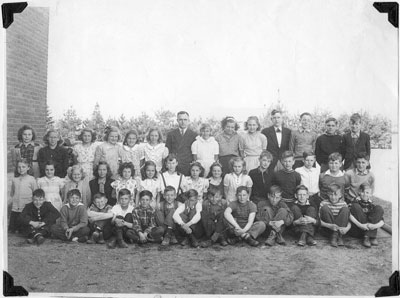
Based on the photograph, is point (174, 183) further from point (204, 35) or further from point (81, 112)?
point (204, 35)

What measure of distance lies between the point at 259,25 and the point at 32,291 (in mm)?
3863

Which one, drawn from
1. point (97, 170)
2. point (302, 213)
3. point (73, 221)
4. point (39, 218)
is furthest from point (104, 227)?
point (302, 213)

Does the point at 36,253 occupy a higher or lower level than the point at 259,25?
lower

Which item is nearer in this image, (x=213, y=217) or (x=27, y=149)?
(x=213, y=217)

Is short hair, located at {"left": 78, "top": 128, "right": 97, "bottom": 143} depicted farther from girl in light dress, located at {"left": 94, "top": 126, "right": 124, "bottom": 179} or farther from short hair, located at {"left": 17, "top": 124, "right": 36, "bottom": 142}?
short hair, located at {"left": 17, "top": 124, "right": 36, "bottom": 142}

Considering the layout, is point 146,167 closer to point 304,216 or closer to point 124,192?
point 124,192

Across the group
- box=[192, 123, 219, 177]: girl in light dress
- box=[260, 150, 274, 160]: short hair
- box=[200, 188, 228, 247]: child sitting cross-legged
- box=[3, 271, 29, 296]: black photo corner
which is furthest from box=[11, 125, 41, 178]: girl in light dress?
box=[260, 150, 274, 160]: short hair

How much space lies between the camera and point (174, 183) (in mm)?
4105

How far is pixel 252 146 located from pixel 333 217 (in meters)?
1.18

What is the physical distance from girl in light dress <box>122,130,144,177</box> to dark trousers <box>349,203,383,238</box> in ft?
7.97

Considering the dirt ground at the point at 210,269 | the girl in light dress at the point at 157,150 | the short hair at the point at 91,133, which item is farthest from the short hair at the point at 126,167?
the dirt ground at the point at 210,269

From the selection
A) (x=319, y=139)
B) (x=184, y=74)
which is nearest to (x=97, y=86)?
(x=184, y=74)

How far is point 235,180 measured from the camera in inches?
161

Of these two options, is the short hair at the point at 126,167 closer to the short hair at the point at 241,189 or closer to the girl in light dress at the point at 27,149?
the girl in light dress at the point at 27,149
